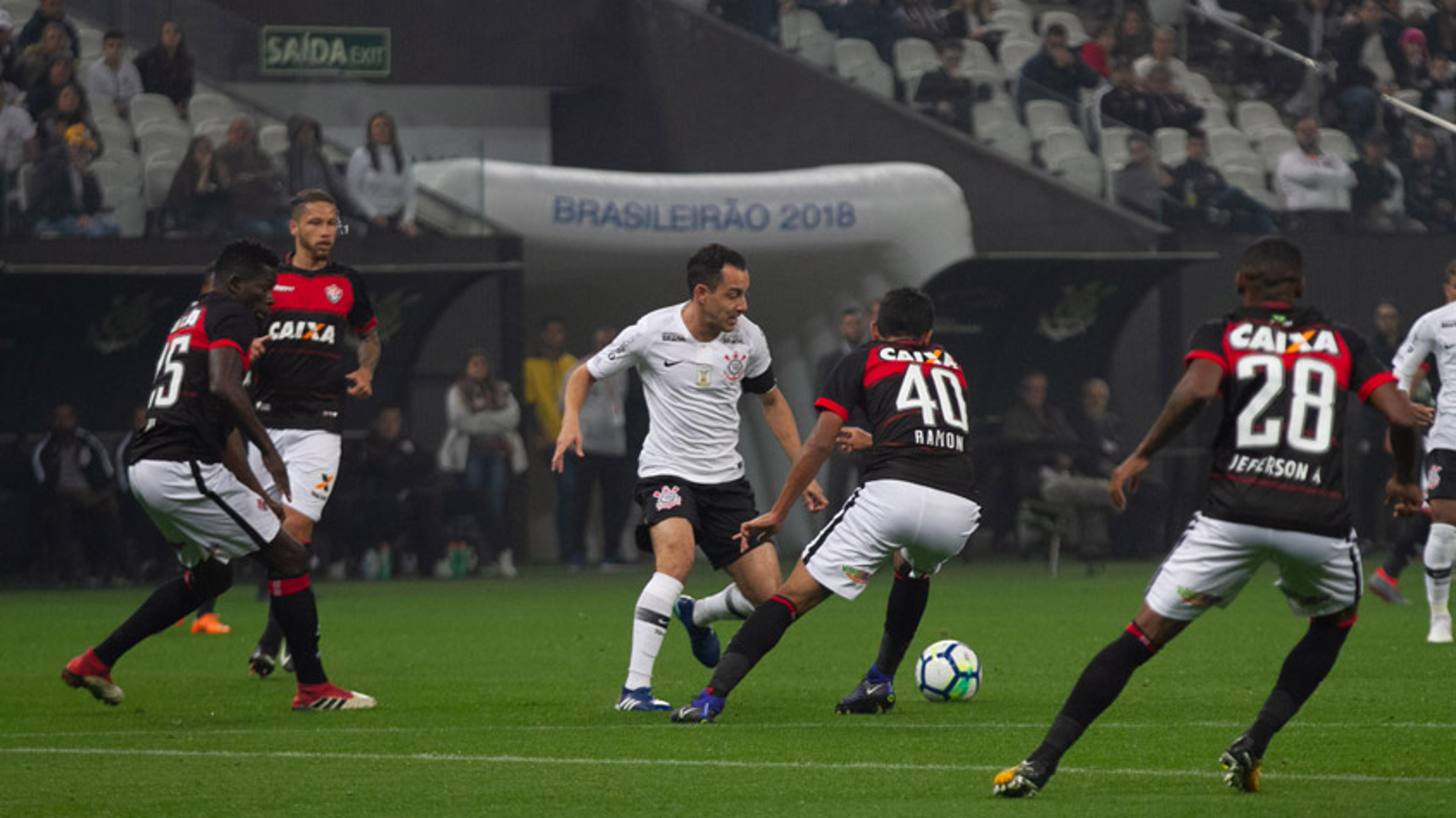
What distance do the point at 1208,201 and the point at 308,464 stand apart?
14.3 m

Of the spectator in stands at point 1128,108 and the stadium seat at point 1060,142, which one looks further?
the spectator in stands at point 1128,108

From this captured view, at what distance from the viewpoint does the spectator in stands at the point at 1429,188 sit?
23.6 metres

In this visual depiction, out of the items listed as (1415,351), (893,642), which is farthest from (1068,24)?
(893,642)

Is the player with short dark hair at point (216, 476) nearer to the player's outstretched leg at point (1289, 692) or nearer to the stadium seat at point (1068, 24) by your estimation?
the player's outstretched leg at point (1289, 692)

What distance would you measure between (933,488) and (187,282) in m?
12.0

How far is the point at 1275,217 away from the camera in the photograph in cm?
2352

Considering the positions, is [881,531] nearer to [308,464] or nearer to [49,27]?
[308,464]

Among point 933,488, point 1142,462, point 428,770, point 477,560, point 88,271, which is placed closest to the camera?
point 1142,462

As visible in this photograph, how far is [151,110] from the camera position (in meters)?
19.6

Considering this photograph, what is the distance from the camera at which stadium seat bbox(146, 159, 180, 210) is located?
19.3 m

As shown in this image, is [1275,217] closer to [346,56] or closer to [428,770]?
[346,56]

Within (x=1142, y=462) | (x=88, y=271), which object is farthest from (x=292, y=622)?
(x=88, y=271)

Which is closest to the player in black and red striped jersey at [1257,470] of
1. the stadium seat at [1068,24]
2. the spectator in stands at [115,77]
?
the spectator in stands at [115,77]

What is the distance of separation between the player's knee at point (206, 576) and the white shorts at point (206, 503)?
0.19 metres
